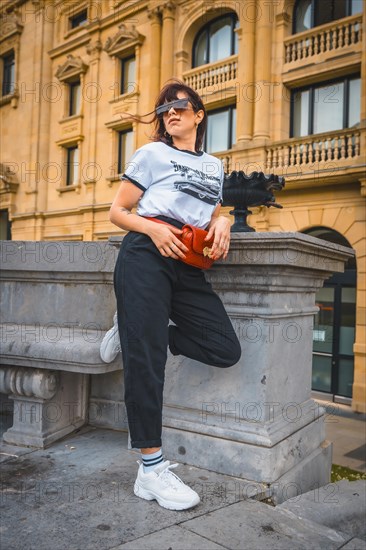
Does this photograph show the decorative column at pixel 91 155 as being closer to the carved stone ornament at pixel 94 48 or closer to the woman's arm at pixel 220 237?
the carved stone ornament at pixel 94 48

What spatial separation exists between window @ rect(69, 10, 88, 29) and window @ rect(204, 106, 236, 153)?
26.6 ft

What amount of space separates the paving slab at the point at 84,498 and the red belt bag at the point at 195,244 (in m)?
1.16

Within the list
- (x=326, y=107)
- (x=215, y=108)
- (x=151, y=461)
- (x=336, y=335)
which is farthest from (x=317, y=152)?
(x=151, y=461)

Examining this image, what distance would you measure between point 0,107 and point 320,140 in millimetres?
16279

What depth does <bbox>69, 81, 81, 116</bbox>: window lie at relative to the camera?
721 inches

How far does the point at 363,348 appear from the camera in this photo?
10234mm

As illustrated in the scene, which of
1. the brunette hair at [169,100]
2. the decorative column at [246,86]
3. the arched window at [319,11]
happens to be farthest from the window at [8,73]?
the brunette hair at [169,100]

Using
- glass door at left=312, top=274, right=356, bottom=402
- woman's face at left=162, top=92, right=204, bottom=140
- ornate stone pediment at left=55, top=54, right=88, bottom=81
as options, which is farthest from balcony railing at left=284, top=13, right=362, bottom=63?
woman's face at left=162, top=92, right=204, bottom=140

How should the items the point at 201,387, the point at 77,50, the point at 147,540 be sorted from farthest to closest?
the point at 77,50, the point at 201,387, the point at 147,540

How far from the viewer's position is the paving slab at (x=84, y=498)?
1.88 meters

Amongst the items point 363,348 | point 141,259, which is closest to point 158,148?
point 141,259

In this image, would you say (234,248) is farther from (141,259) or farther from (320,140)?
(320,140)

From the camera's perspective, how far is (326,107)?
11.7 meters

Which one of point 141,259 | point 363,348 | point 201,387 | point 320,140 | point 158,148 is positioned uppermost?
point 320,140
